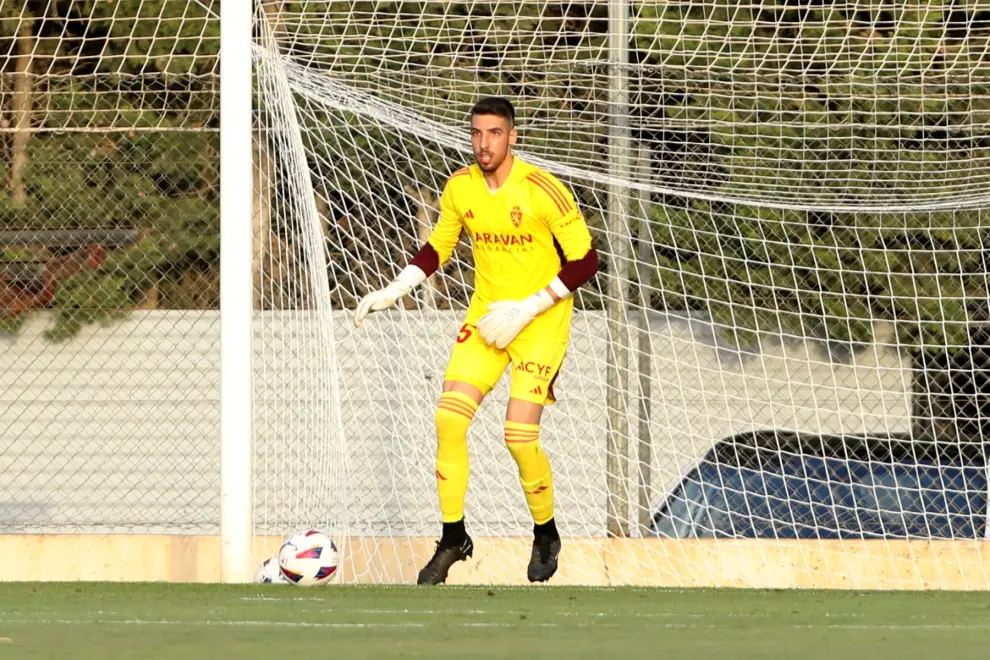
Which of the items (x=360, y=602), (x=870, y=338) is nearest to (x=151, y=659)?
(x=360, y=602)

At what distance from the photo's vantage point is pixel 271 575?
16.5 feet

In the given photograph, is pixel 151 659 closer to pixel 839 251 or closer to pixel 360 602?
pixel 360 602

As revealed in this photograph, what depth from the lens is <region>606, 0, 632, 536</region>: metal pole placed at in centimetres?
676

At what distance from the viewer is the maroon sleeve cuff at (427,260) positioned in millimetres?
5340

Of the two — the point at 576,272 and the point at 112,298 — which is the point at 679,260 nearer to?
the point at 576,272

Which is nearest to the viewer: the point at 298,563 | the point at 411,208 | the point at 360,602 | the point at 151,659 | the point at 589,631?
the point at 151,659

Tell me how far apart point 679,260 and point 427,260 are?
7.33ft

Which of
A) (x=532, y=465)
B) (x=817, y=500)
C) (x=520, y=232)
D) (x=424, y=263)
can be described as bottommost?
(x=817, y=500)

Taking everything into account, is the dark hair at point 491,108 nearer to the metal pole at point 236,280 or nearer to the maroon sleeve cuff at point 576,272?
the maroon sleeve cuff at point 576,272

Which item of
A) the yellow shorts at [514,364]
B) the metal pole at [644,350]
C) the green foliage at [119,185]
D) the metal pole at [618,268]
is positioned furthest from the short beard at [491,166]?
the green foliage at [119,185]

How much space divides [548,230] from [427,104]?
1.82m

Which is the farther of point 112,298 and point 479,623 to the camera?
point 112,298

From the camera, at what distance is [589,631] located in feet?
12.5

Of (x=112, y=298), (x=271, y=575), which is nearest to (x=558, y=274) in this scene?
(x=271, y=575)
